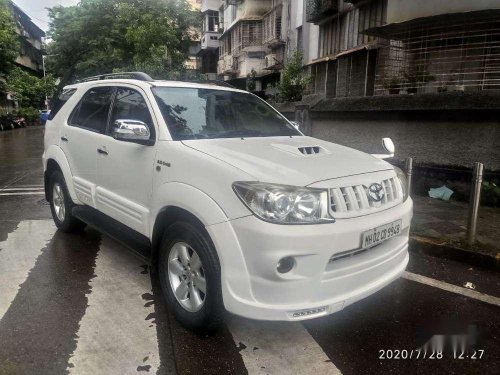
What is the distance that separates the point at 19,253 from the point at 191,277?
8.63ft

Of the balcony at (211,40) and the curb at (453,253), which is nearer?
the curb at (453,253)

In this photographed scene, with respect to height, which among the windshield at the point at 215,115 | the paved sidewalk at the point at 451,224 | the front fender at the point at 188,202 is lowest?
the paved sidewalk at the point at 451,224

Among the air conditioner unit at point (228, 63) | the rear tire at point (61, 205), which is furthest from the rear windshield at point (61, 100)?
the air conditioner unit at point (228, 63)

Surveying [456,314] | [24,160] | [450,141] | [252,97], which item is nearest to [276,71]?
[24,160]

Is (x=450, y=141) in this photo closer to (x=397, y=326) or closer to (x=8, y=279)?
(x=397, y=326)

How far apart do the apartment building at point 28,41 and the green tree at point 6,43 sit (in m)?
19.3

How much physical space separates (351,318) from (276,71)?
24.6 metres

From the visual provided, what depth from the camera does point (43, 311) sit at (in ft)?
10.7

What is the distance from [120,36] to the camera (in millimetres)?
25578

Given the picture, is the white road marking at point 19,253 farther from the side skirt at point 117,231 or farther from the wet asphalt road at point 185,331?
the side skirt at point 117,231

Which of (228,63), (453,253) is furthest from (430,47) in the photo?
(228,63)

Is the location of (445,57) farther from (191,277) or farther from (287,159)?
(191,277)

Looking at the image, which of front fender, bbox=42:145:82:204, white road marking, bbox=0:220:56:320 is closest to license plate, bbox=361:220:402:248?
white road marking, bbox=0:220:56:320

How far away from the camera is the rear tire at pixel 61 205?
4.87m
